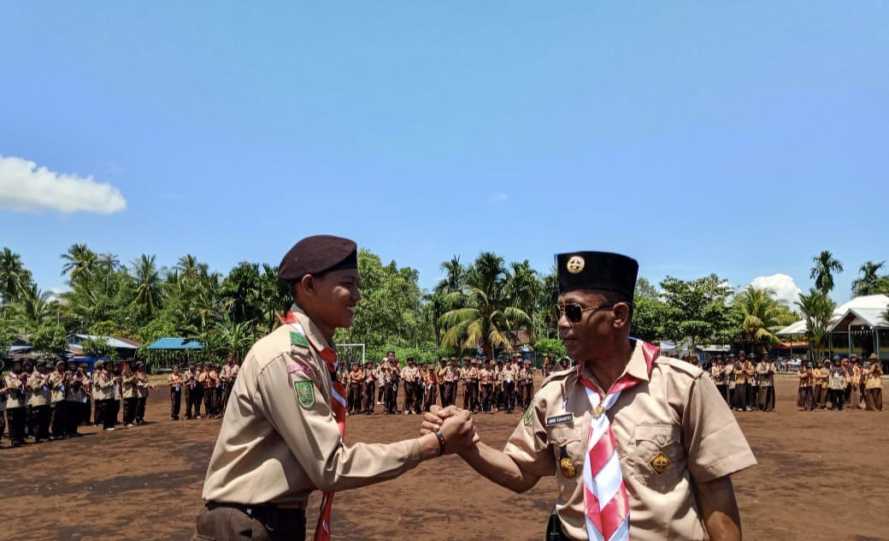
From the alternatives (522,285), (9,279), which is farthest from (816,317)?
(9,279)

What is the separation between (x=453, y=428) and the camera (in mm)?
2600

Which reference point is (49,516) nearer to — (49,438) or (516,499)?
(516,499)

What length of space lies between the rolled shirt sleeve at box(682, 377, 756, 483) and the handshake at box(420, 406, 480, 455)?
835 millimetres

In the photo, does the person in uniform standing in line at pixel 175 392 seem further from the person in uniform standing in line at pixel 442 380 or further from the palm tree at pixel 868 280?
the palm tree at pixel 868 280

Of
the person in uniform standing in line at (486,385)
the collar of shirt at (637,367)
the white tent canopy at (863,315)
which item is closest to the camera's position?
the collar of shirt at (637,367)

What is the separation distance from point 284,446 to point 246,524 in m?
0.29

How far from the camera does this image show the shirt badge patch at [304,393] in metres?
2.23

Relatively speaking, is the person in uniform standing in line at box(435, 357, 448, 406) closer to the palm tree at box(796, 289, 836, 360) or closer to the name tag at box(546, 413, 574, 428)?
the name tag at box(546, 413, 574, 428)

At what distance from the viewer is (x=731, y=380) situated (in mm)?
21219

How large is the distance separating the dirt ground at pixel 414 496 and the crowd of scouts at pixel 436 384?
23.0 ft

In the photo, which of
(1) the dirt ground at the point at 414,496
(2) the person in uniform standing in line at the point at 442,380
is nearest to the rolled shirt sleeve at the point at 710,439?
(1) the dirt ground at the point at 414,496

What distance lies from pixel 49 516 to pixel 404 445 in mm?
7471

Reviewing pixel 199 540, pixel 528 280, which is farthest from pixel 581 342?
pixel 528 280

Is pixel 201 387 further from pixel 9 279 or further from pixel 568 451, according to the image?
pixel 9 279
